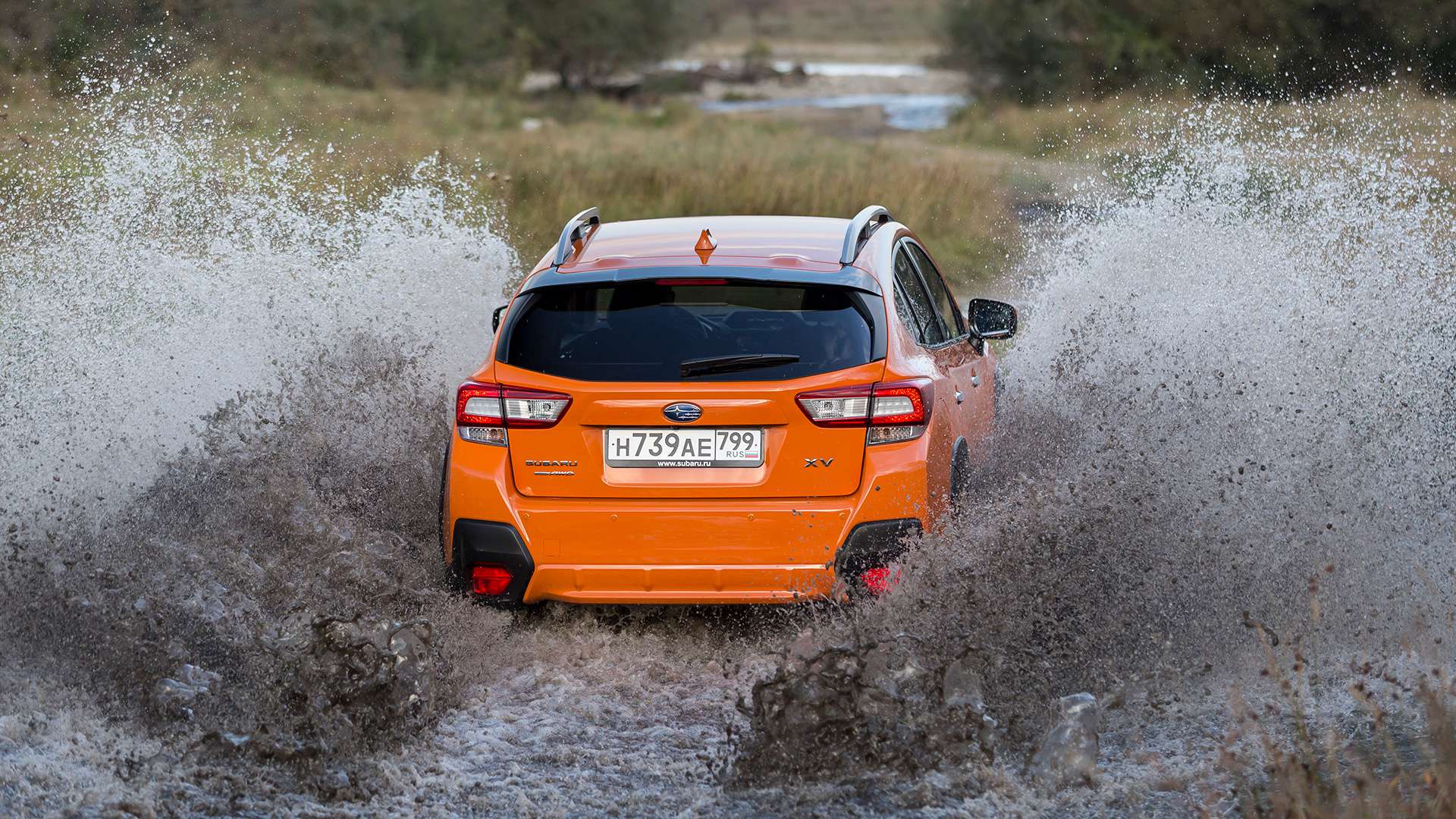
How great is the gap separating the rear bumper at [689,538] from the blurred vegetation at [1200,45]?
141 ft

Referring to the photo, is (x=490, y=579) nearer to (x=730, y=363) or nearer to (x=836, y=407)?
(x=730, y=363)

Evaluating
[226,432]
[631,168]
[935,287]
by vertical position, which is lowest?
[631,168]

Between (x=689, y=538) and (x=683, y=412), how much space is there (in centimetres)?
42

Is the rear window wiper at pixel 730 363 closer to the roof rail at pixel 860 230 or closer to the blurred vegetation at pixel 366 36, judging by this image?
the roof rail at pixel 860 230

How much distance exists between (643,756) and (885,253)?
2.34 m

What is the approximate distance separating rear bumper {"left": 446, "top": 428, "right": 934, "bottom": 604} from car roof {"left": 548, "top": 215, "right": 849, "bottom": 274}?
832mm

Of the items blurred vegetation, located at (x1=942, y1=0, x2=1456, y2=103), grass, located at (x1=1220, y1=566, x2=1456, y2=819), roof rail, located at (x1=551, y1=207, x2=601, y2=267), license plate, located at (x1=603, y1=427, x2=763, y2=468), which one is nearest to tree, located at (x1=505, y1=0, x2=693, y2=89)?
blurred vegetation, located at (x1=942, y1=0, x2=1456, y2=103)

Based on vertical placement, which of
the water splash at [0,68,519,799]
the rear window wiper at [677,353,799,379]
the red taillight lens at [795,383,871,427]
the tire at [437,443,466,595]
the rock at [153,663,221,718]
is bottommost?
the water splash at [0,68,519,799]

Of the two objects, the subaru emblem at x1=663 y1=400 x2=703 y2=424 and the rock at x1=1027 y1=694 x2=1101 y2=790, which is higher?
the subaru emblem at x1=663 y1=400 x2=703 y2=424

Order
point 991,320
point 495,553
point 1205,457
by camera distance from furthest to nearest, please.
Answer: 1. point 1205,457
2. point 991,320
3. point 495,553

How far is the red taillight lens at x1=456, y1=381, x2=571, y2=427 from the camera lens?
19.4 feet

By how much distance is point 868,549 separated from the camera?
5.72m

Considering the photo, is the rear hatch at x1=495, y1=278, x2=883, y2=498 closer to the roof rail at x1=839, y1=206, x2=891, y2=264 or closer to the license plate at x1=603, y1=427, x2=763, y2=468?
the license plate at x1=603, y1=427, x2=763, y2=468

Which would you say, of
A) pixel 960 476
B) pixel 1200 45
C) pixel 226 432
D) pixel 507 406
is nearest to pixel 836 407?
pixel 960 476
